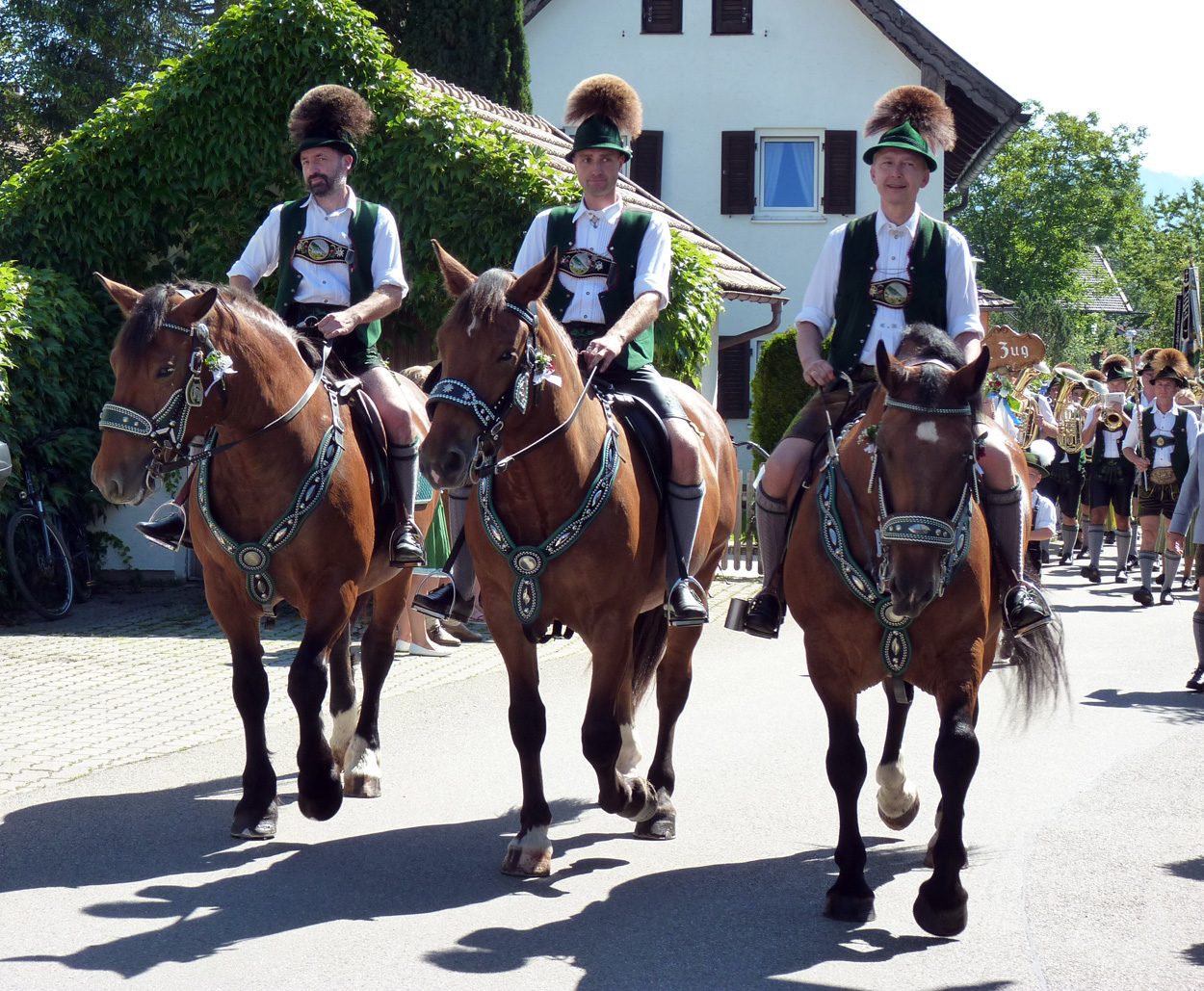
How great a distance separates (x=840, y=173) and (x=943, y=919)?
24.8 metres

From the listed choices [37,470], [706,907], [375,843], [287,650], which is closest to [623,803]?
[706,907]

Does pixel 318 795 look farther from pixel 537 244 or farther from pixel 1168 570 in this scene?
pixel 1168 570

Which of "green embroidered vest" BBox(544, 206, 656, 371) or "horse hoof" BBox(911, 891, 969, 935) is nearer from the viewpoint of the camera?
"horse hoof" BBox(911, 891, 969, 935)

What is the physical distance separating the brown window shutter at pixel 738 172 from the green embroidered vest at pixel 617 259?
22718 mm

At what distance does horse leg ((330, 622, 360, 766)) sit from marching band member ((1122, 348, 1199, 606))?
1075 centimetres

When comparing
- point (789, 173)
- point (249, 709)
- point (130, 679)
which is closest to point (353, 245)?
point (249, 709)

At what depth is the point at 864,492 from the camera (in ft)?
16.7

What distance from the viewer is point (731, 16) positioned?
1131 inches

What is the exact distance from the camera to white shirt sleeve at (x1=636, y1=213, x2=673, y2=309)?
244 inches

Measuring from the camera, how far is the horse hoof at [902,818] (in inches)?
231

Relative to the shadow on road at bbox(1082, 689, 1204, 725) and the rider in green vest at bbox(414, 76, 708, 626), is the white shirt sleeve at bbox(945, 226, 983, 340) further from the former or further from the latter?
the shadow on road at bbox(1082, 689, 1204, 725)

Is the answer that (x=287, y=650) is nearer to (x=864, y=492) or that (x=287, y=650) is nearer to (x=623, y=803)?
(x=623, y=803)

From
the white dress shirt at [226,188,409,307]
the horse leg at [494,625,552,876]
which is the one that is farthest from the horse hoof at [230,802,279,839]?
the white dress shirt at [226,188,409,307]

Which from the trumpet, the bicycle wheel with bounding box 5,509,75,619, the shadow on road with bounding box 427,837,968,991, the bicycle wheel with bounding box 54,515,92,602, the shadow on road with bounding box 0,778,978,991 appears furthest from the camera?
the trumpet
